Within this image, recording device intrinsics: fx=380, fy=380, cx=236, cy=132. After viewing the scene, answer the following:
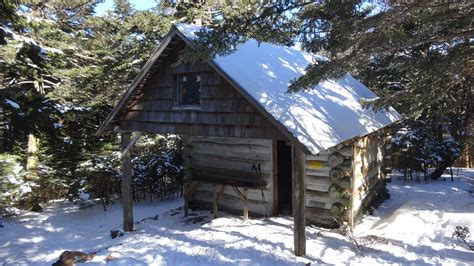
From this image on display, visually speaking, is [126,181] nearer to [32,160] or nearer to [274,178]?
[274,178]

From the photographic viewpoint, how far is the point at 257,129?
771cm

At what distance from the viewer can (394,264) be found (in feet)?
23.3

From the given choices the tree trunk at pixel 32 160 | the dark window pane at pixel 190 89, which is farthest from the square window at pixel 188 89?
the tree trunk at pixel 32 160

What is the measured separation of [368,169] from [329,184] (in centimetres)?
260

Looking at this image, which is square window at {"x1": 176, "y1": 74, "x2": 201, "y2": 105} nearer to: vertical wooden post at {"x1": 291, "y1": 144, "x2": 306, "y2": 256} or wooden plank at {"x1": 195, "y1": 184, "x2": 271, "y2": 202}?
vertical wooden post at {"x1": 291, "y1": 144, "x2": 306, "y2": 256}

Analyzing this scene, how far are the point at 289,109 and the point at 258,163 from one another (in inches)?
123

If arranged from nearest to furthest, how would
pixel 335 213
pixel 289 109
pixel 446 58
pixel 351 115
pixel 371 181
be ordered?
pixel 446 58
pixel 289 109
pixel 335 213
pixel 351 115
pixel 371 181

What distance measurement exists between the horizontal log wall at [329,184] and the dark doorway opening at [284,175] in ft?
5.34

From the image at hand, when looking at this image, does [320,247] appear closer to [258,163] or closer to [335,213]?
[335,213]

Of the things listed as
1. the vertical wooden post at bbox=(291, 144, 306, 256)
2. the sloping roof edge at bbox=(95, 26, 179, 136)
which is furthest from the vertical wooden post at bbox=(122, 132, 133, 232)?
the vertical wooden post at bbox=(291, 144, 306, 256)

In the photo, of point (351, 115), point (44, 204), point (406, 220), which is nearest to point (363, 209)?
point (406, 220)

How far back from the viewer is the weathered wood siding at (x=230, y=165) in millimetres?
10469

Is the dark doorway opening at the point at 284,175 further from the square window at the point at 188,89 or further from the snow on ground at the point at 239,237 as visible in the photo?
the square window at the point at 188,89

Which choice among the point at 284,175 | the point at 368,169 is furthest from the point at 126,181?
the point at 368,169
